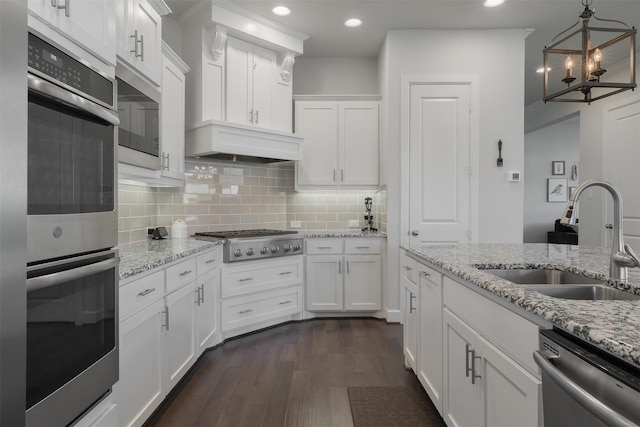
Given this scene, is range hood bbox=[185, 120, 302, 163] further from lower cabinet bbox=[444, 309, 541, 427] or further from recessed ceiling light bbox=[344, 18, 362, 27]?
lower cabinet bbox=[444, 309, 541, 427]

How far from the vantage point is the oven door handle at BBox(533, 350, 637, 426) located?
760mm

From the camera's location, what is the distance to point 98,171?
49.1 inches

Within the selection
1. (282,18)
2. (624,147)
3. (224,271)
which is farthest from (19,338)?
(624,147)

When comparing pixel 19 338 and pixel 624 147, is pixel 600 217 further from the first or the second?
pixel 19 338

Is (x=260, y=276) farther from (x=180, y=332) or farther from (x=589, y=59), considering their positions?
(x=589, y=59)

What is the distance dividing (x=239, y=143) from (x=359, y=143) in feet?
4.67

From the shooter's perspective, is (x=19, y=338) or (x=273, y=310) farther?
(x=273, y=310)

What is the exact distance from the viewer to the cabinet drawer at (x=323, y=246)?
4062 millimetres

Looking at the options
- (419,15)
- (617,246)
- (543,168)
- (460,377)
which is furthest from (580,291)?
(543,168)

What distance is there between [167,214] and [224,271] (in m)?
0.81

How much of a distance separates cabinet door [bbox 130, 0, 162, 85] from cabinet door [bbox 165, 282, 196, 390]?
135 centimetres

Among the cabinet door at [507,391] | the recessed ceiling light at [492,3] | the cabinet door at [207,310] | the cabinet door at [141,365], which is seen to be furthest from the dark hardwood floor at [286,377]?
the recessed ceiling light at [492,3]

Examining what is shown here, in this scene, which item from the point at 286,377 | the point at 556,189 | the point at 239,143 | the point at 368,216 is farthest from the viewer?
the point at 556,189

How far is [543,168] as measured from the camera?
8.16m
